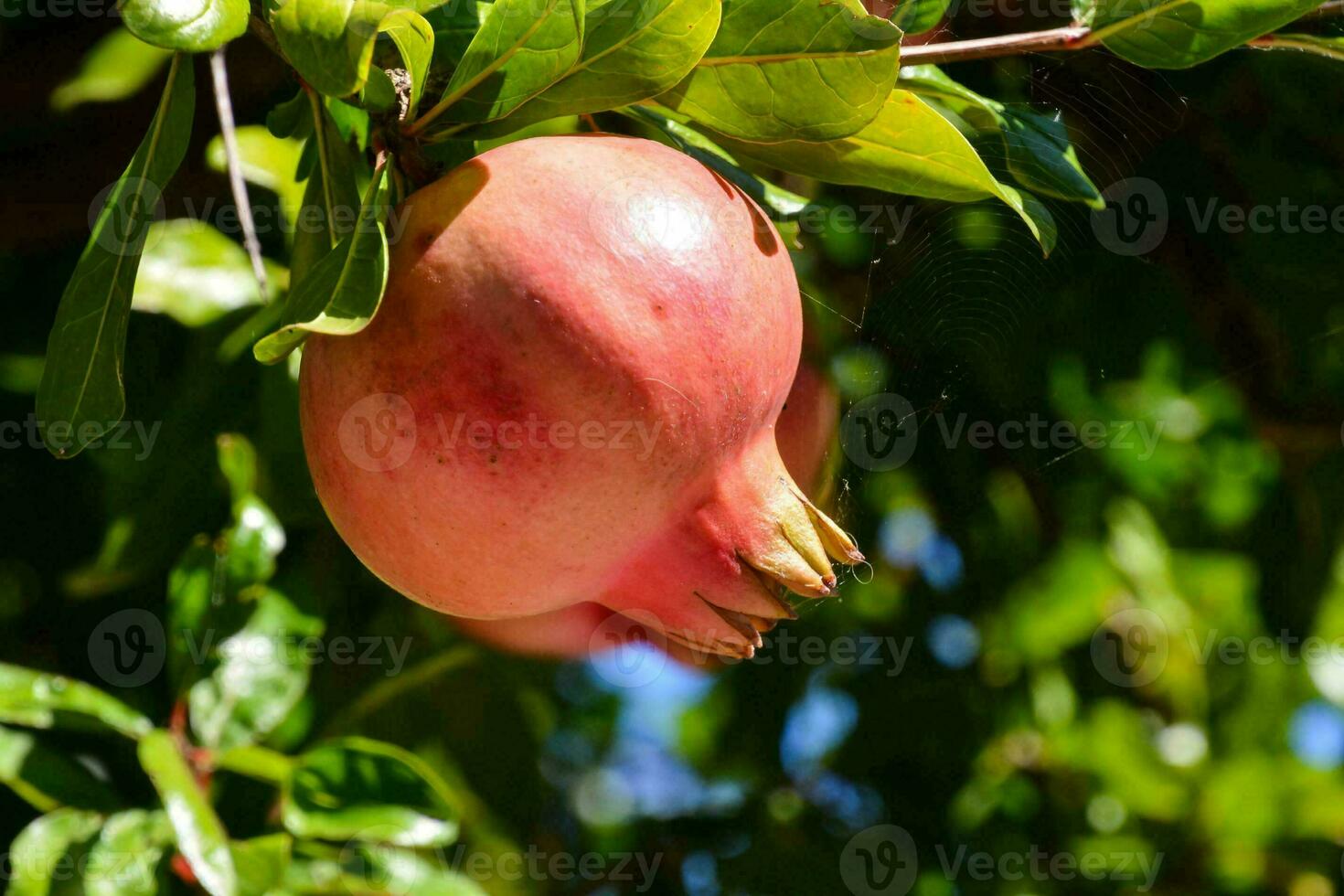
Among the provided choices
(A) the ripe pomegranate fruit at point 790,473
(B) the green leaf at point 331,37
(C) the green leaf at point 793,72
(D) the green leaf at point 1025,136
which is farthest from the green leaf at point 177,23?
(D) the green leaf at point 1025,136

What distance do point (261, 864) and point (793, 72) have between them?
81 cm

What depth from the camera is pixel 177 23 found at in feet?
2.12

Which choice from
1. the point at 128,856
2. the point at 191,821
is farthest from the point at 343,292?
the point at 128,856

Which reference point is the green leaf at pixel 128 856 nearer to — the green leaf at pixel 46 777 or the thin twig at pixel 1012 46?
the green leaf at pixel 46 777

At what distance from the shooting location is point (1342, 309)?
5.79 ft

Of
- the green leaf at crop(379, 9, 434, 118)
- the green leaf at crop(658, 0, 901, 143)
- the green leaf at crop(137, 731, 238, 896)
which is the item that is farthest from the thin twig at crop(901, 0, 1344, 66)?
the green leaf at crop(137, 731, 238, 896)

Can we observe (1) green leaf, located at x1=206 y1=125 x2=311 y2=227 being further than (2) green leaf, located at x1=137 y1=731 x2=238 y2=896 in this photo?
Yes

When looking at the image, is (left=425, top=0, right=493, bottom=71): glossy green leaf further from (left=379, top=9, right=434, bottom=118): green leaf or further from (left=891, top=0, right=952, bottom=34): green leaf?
(left=891, top=0, right=952, bottom=34): green leaf

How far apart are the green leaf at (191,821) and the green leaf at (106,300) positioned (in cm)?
44

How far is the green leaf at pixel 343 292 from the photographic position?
651 mm

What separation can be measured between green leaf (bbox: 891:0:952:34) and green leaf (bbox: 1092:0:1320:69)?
0.13 m

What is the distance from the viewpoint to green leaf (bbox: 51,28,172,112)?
148cm

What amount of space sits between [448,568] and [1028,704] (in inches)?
53.0

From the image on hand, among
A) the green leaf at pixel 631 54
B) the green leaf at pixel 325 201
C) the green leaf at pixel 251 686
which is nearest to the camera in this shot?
the green leaf at pixel 631 54
